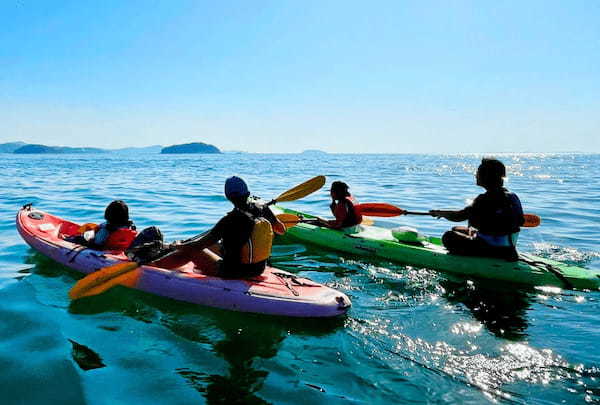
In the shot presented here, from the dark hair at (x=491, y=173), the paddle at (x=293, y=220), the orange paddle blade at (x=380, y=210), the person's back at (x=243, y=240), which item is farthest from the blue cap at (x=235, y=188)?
the orange paddle blade at (x=380, y=210)

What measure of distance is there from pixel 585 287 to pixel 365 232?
3.72m

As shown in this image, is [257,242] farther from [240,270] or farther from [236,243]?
[240,270]

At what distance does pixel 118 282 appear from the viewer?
18.0 ft

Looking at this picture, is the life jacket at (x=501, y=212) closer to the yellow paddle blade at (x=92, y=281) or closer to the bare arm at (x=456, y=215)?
the bare arm at (x=456, y=215)

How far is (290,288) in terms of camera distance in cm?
525

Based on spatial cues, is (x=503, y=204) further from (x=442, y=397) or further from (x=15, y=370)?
(x=15, y=370)

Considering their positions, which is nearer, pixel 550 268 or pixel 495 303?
pixel 495 303

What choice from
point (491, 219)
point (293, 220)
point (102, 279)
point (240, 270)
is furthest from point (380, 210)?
point (102, 279)

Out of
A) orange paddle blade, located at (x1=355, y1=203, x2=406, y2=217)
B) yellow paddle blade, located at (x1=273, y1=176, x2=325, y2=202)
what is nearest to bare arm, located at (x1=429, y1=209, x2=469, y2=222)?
orange paddle blade, located at (x1=355, y1=203, x2=406, y2=217)

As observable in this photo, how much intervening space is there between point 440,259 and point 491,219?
1058mm

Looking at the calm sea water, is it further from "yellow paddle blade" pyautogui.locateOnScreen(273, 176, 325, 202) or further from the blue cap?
the blue cap

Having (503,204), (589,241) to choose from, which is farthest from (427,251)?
(589,241)

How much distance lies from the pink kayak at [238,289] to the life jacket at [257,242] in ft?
0.95

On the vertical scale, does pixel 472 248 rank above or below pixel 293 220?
below
